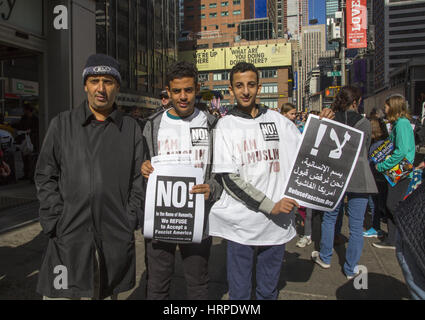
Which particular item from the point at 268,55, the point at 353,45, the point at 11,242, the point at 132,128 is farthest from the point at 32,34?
the point at 268,55

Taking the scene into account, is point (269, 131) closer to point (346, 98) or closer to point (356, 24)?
point (346, 98)

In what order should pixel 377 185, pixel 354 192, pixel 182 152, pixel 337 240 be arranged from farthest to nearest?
pixel 377 185
pixel 337 240
pixel 354 192
pixel 182 152

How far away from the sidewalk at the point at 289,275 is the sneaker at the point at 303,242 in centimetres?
7

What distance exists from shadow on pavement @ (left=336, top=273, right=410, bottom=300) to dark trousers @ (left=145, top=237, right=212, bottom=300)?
177 centimetres

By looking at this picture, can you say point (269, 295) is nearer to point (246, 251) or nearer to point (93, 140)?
point (246, 251)

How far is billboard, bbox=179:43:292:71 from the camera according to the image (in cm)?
9769

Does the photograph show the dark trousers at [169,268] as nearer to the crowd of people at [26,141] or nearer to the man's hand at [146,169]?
the man's hand at [146,169]

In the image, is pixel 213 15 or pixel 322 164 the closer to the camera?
pixel 322 164

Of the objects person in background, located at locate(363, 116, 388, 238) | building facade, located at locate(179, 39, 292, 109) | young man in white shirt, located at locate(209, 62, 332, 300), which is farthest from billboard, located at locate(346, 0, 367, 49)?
building facade, located at locate(179, 39, 292, 109)

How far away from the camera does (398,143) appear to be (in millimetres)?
4875

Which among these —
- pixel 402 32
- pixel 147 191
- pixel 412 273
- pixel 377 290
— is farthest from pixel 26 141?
pixel 402 32

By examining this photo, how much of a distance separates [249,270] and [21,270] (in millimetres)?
2994

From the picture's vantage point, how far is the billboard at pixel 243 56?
3846 inches

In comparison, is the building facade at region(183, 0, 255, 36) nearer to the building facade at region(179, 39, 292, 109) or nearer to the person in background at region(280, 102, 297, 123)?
the building facade at region(179, 39, 292, 109)
